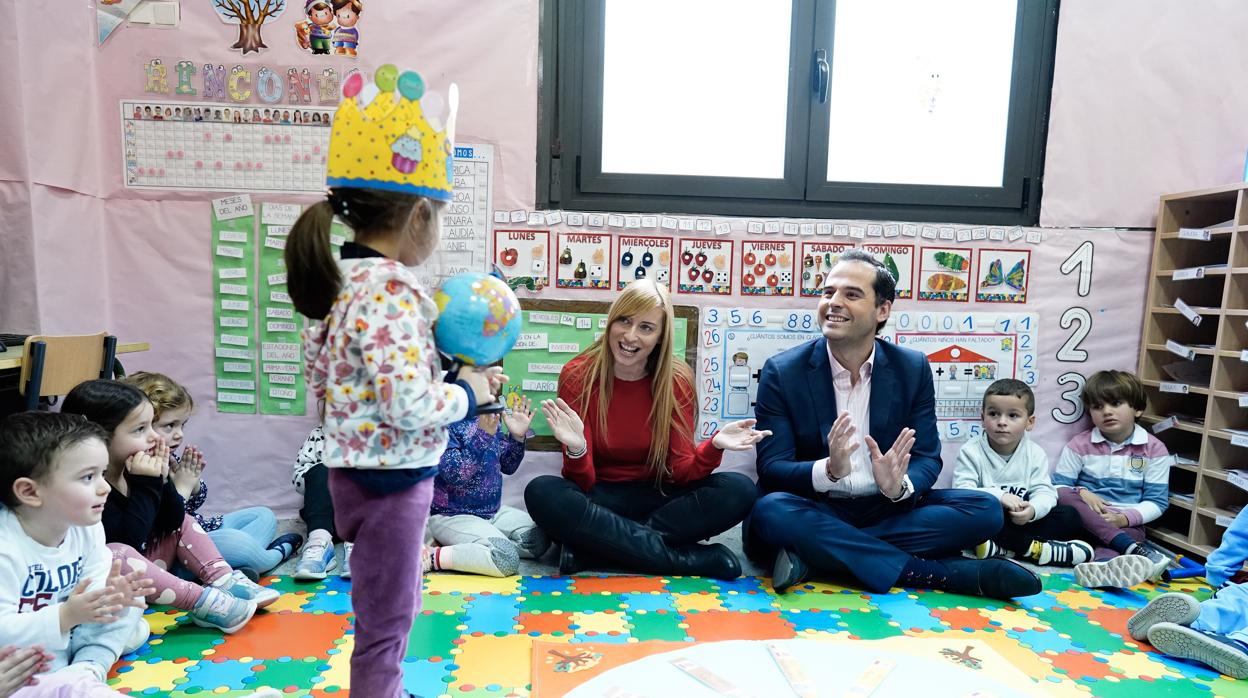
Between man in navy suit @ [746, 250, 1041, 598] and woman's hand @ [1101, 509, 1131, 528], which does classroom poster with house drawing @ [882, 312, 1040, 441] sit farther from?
woman's hand @ [1101, 509, 1131, 528]

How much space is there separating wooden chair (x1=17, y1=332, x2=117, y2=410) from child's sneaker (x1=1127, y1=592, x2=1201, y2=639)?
10.2 ft

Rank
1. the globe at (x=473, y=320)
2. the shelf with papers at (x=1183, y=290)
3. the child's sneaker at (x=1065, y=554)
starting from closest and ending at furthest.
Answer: the globe at (x=473, y=320) < the child's sneaker at (x=1065, y=554) < the shelf with papers at (x=1183, y=290)

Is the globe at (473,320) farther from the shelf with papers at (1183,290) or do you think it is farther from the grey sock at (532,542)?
the shelf with papers at (1183,290)

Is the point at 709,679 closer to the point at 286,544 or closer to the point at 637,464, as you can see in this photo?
the point at 637,464

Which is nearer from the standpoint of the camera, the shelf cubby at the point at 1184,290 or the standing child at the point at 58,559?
the standing child at the point at 58,559

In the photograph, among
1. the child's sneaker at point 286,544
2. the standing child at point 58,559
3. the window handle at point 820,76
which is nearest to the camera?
the standing child at point 58,559

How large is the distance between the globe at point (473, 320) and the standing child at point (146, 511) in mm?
1100

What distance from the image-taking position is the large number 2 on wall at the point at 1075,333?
3.22 m

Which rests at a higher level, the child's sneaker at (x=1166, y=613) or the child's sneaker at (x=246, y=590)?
the child's sneaker at (x=1166, y=613)

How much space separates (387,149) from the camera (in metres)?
1.40

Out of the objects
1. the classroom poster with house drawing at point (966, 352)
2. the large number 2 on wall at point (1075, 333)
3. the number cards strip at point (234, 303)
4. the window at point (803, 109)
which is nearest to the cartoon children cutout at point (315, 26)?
the number cards strip at point (234, 303)

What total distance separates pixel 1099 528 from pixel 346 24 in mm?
3442

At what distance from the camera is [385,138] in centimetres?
140

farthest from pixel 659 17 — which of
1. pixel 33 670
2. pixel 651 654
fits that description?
pixel 33 670
